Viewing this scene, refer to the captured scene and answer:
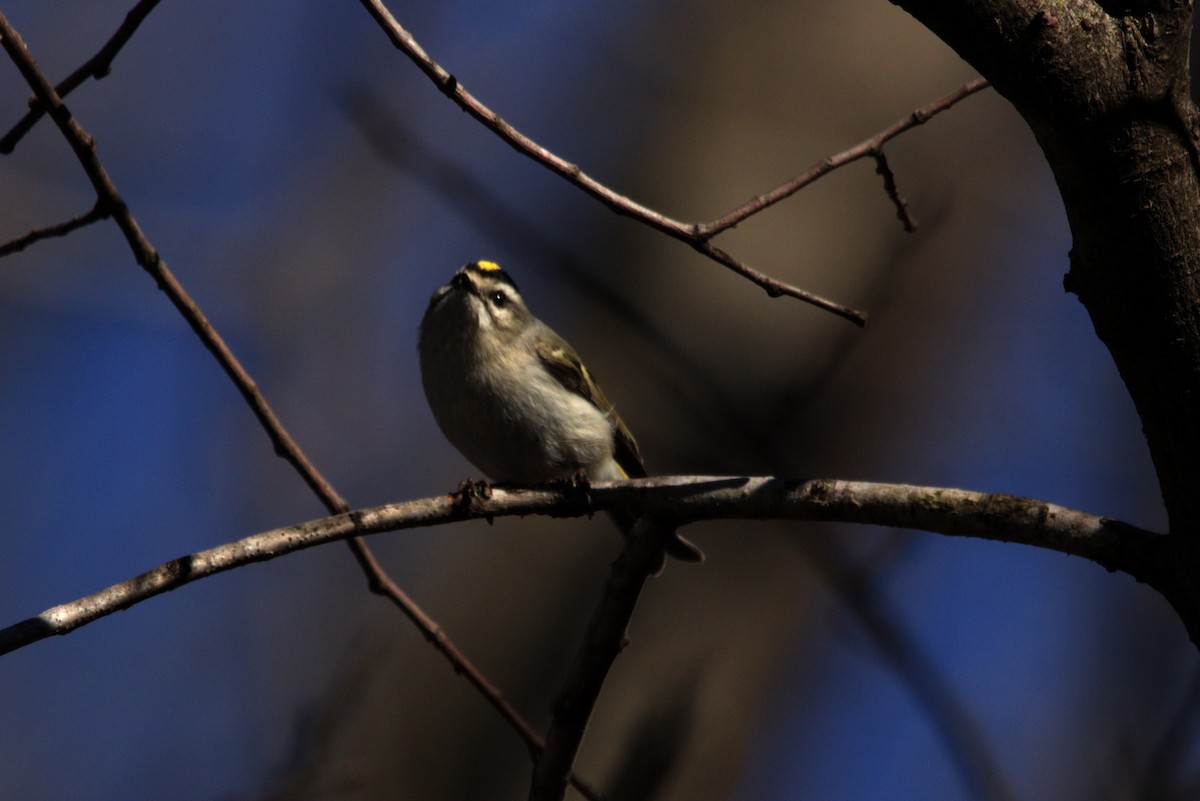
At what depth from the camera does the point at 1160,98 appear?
4.80 ft

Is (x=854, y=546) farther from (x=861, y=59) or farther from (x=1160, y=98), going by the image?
(x=1160, y=98)

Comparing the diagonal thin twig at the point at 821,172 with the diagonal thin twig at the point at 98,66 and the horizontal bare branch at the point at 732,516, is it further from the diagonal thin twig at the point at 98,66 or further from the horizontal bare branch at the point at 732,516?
the diagonal thin twig at the point at 98,66

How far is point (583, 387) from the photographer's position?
4.04m

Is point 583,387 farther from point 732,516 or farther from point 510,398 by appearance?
point 732,516

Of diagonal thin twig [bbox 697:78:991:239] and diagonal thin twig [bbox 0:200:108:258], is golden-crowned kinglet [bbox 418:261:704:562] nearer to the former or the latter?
diagonal thin twig [bbox 0:200:108:258]

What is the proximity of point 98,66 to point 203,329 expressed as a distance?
0.54 meters

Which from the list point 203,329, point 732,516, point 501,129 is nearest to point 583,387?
point 203,329

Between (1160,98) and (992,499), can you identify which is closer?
(1160,98)

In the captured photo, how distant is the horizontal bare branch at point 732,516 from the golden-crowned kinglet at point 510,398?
4.85ft

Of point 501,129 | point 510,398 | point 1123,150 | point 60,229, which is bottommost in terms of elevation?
point 510,398

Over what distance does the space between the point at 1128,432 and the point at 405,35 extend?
6116mm

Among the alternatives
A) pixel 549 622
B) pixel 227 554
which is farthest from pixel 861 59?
pixel 227 554

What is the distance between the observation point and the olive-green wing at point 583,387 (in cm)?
398

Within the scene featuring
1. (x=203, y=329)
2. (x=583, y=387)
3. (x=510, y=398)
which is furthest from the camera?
(x=583, y=387)
